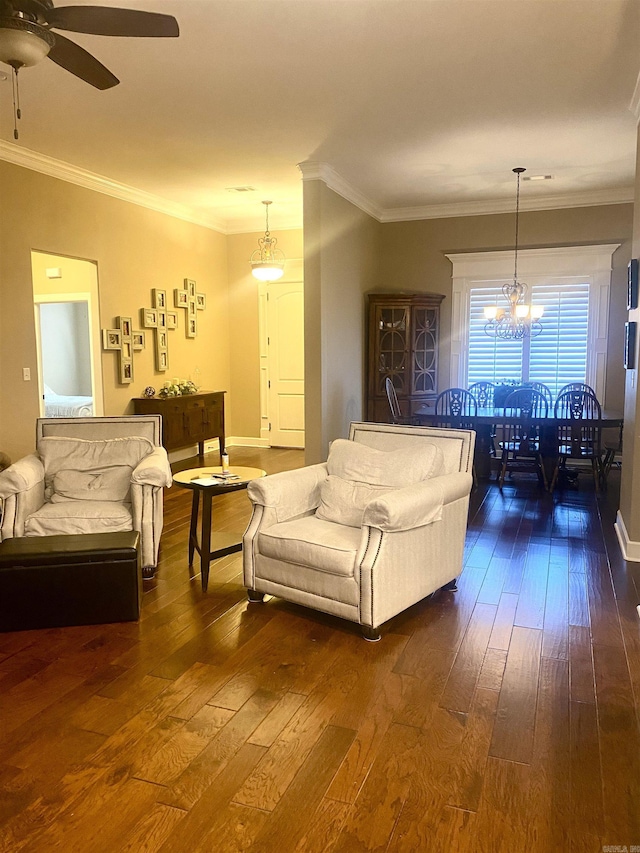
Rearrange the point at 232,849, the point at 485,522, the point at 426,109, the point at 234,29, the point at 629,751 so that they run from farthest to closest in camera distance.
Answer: the point at 485,522, the point at 426,109, the point at 234,29, the point at 629,751, the point at 232,849

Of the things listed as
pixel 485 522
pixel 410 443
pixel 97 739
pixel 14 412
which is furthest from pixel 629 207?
pixel 97 739

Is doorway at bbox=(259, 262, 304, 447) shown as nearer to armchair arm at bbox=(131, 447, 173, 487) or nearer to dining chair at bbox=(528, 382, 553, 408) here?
dining chair at bbox=(528, 382, 553, 408)

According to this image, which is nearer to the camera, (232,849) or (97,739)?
(232,849)

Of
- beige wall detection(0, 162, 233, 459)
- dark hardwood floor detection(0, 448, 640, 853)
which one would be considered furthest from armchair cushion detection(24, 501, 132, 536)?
beige wall detection(0, 162, 233, 459)

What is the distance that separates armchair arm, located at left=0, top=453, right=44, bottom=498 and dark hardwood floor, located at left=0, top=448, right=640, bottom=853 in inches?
32.9

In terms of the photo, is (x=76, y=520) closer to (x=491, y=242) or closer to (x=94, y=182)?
(x=94, y=182)

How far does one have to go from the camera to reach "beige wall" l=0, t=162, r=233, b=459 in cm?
518

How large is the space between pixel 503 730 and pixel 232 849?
3.43 ft

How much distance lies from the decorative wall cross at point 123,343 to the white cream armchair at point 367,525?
11.3 feet

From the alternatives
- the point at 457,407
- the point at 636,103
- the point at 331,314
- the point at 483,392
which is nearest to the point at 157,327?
the point at 331,314

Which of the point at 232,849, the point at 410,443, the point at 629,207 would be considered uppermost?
the point at 629,207

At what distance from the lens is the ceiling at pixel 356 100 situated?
3215 millimetres

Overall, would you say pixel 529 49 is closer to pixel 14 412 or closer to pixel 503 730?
pixel 503 730

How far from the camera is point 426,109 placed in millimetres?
4375
